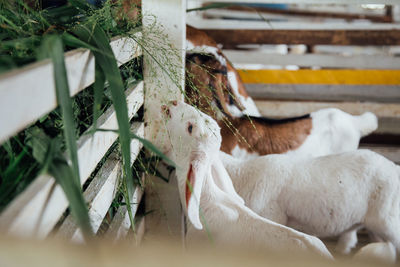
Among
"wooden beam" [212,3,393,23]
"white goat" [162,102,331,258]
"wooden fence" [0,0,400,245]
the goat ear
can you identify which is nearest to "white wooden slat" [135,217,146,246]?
"wooden fence" [0,0,400,245]

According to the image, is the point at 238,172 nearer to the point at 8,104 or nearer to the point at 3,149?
the point at 3,149

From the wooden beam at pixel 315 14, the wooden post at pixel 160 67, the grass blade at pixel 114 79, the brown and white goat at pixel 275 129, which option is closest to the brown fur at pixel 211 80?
the brown and white goat at pixel 275 129

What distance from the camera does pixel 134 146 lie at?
1.51 meters

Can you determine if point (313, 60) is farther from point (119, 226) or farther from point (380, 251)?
point (119, 226)

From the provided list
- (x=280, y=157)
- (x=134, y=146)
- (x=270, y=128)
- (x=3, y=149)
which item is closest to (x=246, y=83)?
(x=270, y=128)

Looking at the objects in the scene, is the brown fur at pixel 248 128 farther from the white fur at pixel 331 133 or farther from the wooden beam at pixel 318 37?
the wooden beam at pixel 318 37

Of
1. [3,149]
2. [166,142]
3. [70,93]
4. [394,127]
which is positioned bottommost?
[394,127]

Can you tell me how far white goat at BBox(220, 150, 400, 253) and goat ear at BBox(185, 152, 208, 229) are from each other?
363 millimetres

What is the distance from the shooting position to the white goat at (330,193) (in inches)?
65.5

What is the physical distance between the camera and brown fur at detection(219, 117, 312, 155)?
7.25 ft

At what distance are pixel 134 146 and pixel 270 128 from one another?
3.21ft

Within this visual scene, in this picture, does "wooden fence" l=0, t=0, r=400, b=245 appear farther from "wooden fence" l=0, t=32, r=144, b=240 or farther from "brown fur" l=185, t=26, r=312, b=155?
"brown fur" l=185, t=26, r=312, b=155

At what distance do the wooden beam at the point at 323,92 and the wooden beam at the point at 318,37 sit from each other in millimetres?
344

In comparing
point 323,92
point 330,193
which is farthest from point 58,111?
point 323,92
